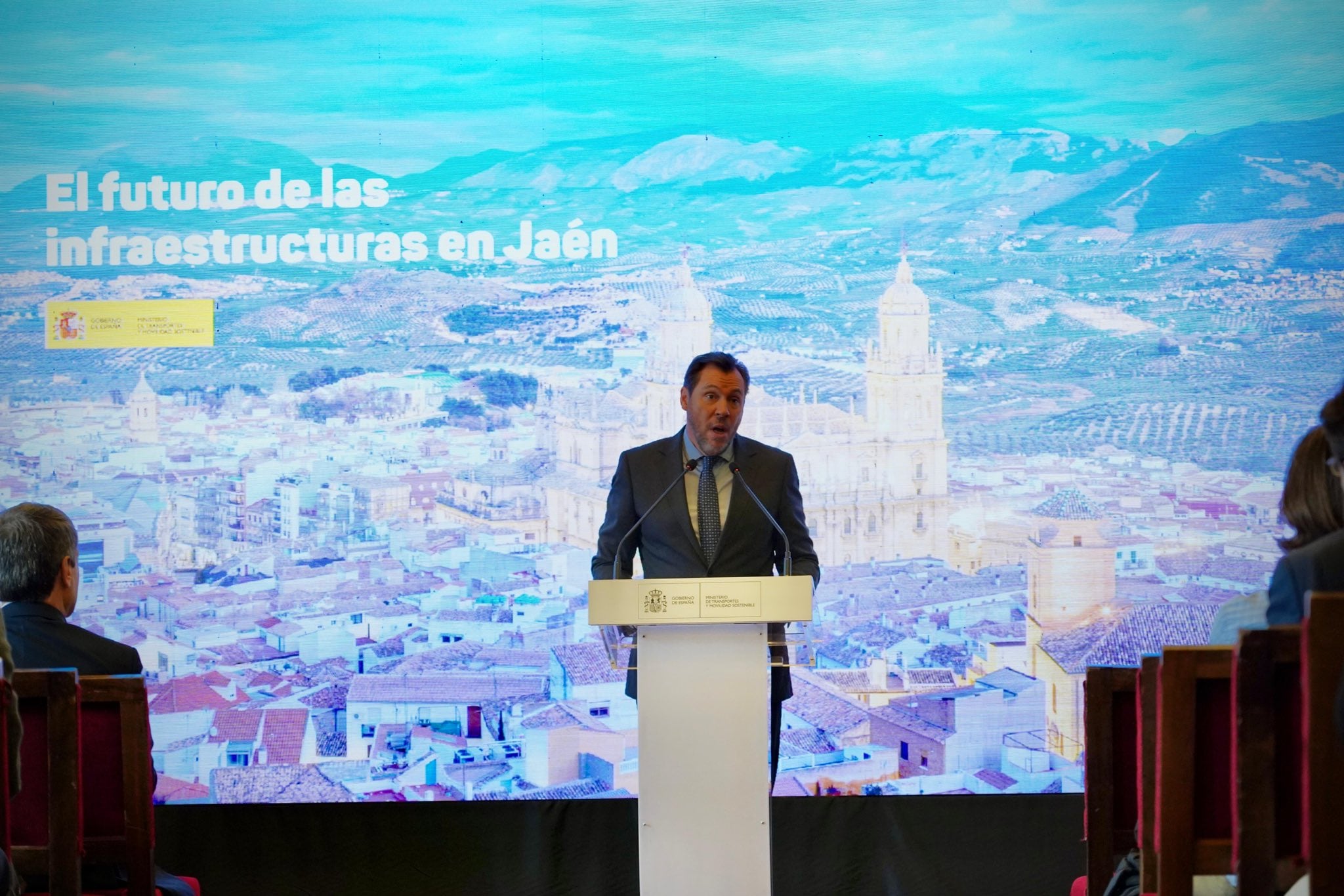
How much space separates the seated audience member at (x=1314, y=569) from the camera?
6.27 feet

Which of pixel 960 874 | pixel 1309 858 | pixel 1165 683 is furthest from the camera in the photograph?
pixel 960 874

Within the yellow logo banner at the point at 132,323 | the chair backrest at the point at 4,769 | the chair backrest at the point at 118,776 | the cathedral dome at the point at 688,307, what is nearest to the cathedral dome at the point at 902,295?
the cathedral dome at the point at 688,307

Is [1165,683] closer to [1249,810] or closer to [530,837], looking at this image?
[1249,810]

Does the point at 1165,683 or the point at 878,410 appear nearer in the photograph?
the point at 1165,683

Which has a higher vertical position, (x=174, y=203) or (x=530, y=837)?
(x=174, y=203)

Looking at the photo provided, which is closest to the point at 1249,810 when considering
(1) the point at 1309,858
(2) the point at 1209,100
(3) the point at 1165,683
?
(1) the point at 1309,858

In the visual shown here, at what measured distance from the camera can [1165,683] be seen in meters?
2.12

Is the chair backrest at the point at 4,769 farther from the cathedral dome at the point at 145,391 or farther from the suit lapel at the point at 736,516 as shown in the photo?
the cathedral dome at the point at 145,391

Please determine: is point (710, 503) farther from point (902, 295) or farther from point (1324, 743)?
point (1324, 743)

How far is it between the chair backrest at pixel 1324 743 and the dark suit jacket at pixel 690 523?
1.60 m

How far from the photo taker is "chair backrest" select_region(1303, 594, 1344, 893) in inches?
70.1

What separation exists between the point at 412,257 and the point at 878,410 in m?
1.80

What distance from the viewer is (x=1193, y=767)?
2.13 metres

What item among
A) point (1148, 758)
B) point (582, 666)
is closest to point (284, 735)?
point (582, 666)
